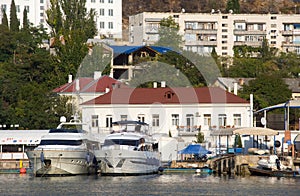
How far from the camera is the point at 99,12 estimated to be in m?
156

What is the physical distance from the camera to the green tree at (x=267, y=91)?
102m

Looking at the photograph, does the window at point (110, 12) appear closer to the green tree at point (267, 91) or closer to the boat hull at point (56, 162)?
the green tree at point (267, 91)

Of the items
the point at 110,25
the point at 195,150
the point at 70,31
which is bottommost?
the point at 195,150

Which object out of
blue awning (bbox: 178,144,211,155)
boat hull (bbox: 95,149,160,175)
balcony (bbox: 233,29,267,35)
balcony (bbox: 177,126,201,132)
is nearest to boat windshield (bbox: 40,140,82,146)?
boat hull (bbox: 95,149,160,175)

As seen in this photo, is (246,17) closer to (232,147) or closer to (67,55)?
(67,55)

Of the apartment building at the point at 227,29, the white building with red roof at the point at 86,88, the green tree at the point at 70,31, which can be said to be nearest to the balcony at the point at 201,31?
the apartment building at the point at 227,29

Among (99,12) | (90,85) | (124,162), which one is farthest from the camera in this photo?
(99,12)

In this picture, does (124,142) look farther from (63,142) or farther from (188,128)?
(188,128)

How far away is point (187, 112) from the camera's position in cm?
8938

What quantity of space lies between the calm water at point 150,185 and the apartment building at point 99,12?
274 feet

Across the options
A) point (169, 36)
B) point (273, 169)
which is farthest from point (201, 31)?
point (273, 169)

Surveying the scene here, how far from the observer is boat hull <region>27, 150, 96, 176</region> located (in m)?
69.6

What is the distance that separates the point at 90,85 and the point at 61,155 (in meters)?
31.6

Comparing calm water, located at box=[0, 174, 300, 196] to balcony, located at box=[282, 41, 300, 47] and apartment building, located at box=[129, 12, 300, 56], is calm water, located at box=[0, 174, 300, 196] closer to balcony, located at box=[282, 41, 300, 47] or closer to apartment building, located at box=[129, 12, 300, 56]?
apartment building, located at box=[129, 12, 300, 56]
